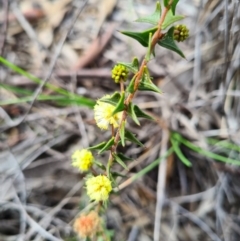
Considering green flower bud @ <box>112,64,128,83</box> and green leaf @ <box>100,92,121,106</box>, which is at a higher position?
green flower bud @ <box>112,64,128,83</box>

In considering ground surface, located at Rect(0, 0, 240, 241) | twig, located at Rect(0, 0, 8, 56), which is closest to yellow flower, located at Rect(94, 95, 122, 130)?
ground surface, located at Rect(0, 0, 240, 241)

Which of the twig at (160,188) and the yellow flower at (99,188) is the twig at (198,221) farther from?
the yellow flower at (99,188)

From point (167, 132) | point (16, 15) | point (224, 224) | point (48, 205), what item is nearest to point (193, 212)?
point (224, 224)

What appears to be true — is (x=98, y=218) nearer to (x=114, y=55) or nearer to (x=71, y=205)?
(x=71, y=205)

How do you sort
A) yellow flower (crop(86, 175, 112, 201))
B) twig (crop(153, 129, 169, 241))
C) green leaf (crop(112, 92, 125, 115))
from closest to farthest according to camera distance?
green leaf (crop(112, 92, 125, 115)) < yellow flower (crop(86, 175, 112, 201)) < twig (crop(153, 129, 169, 241))

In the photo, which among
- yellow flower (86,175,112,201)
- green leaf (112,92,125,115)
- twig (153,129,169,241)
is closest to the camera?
green leaf (112,92,125,115)

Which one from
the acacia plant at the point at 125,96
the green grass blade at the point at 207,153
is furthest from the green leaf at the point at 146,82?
the green grass blade at the point at 207,153

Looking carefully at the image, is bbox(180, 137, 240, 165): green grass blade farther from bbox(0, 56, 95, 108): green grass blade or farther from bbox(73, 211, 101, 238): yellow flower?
bbox(73, 211, 101, 238): yellow flower
